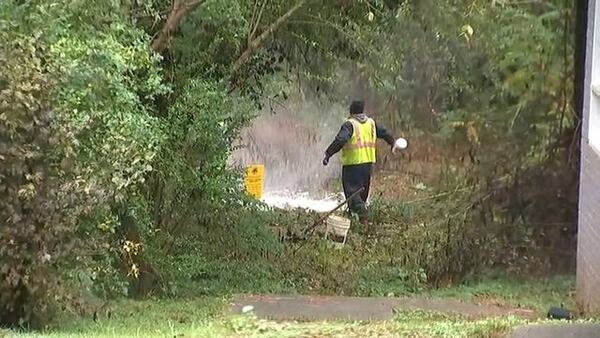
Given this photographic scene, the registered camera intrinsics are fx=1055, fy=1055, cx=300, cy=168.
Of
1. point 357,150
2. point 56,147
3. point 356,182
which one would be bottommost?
point 56,147

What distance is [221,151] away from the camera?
10.2m

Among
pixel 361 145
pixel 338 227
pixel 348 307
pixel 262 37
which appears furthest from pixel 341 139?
pixel 348 307

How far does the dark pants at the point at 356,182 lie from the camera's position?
14948 millimetres

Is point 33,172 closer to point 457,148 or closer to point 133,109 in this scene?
point 133,109

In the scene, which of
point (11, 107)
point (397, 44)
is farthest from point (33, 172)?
point (397, 44)

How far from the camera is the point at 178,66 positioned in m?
10.6

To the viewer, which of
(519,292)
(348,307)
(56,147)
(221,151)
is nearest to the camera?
(56,147)

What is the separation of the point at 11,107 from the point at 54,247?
100 cm

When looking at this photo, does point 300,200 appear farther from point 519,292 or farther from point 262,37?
point 519,292

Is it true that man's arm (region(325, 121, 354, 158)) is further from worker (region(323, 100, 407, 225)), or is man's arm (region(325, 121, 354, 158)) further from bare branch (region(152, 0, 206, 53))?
bare branch (region(152, 0, 206, 53))

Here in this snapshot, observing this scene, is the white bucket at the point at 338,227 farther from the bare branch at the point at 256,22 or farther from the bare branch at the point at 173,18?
the bare branch at the point at 173,18

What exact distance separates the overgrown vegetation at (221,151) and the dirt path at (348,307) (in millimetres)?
992

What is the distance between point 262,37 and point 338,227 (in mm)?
3165

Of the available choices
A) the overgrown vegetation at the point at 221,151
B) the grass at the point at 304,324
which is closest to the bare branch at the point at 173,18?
the overgrown vegetation at the point at 221,151
